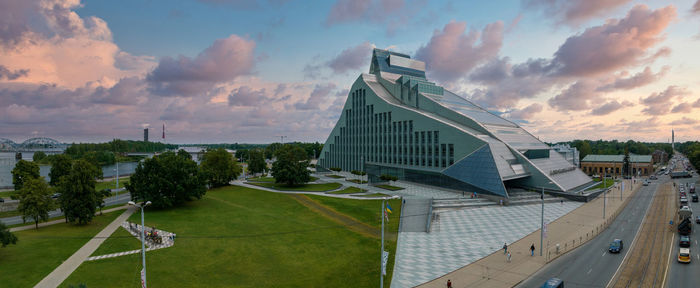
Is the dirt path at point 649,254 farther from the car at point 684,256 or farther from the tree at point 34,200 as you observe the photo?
the tree at point 34,200

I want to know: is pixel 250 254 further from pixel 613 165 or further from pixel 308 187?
pixel 613 165

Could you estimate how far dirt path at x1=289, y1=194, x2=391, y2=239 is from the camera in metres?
47.5

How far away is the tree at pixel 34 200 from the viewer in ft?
146

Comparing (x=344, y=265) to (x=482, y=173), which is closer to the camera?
(x=344, y=265)

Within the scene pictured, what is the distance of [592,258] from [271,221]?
44.6 m

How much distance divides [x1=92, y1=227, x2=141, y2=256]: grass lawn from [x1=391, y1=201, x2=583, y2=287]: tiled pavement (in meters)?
33.1

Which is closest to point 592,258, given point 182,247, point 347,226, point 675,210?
point 347,226

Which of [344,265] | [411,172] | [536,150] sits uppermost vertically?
[536,150]

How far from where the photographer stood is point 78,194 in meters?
48.7

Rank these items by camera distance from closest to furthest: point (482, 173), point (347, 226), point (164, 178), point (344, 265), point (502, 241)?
point (344, 265), point (502, 241), point (347, 226), point (164, 178), point (482, 173)

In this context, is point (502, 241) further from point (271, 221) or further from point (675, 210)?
point (675, 210)

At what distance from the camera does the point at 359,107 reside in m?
113

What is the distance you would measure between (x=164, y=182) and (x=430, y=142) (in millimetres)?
62545

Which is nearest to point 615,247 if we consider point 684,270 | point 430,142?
point 684,270
